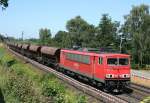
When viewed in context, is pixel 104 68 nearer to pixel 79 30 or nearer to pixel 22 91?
pixel 22 91

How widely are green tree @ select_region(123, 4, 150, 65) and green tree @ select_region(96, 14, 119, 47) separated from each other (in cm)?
1591

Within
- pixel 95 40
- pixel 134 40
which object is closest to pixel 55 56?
pixel 134 40

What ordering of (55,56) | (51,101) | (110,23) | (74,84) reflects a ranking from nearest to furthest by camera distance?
(51,101), (74,84), (55,56), (110,23)

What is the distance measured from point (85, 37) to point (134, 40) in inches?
1423

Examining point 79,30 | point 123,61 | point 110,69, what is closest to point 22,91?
point 110,69

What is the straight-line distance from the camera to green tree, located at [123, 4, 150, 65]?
9194 centimetres

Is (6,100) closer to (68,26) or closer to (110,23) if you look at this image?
(110,23)

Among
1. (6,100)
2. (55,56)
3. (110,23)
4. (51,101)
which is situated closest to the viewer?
(51,101)

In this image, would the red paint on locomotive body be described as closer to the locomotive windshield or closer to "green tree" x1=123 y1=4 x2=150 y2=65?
the locomotive windshield

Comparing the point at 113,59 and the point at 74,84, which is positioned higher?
the point at 113,59

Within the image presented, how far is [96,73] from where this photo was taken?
1124 inches

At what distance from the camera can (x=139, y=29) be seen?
93125 mm

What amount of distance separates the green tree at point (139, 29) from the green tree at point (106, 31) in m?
15.9

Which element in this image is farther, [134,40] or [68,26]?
[68,26]
